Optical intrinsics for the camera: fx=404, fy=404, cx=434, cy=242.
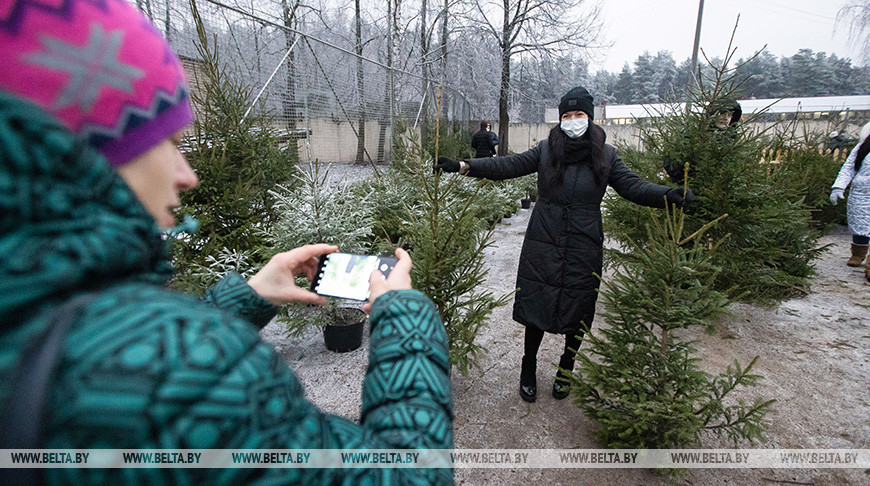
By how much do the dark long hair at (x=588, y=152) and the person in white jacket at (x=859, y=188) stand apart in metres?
5.24

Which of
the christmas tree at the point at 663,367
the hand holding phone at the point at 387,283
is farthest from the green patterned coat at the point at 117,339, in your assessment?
the christmas tree at the point at 663,367

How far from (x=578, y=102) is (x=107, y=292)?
9.57 ft

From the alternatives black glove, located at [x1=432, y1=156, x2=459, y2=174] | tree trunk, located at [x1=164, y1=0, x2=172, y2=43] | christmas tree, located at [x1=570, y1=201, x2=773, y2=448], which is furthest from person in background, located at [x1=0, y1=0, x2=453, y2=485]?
tree trunk, located at [x1=164, y1=0, x2=172, y2=43]

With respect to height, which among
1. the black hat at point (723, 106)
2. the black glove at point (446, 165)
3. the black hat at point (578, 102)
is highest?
the black hat at point (723, 106)

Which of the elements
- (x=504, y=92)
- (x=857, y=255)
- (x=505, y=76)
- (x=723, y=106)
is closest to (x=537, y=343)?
(x=723, y=106)

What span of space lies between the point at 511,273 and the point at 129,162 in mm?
5690

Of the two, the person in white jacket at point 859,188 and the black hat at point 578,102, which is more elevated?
the black hat at point 578,102

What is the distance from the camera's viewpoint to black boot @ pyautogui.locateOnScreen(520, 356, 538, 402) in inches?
122

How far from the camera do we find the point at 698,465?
7.77 feet

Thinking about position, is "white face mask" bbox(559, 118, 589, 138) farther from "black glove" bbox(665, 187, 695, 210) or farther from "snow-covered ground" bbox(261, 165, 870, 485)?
"snow-covered ground" bbox(261, 165, 870, 485)

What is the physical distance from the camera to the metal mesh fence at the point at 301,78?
4313 millimetres

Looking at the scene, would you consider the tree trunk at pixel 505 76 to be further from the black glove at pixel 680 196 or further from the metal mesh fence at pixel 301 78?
the black glove at pixel 680 196

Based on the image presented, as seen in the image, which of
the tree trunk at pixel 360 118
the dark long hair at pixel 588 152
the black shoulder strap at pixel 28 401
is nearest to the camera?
the black shoulder strap at pixel 28 401

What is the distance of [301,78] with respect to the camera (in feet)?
18.8
